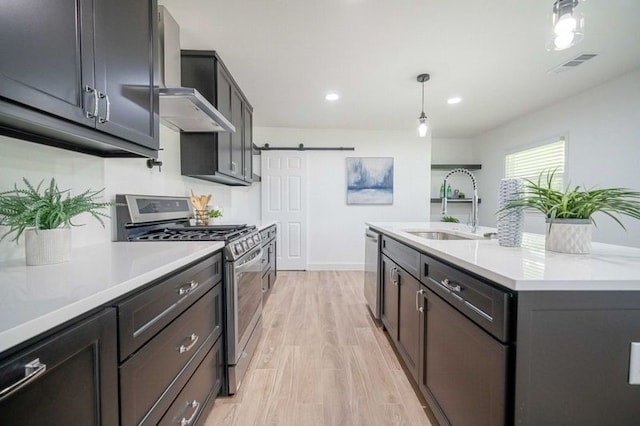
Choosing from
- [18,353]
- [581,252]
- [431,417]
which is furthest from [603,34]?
[18,353]

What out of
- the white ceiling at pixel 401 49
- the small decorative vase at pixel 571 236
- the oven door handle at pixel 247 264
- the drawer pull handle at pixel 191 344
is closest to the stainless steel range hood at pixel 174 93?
the white ceiling at pixel 401 49

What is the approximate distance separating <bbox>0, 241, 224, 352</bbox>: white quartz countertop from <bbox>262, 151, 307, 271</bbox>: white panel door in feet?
11.3

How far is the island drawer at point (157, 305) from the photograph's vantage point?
81 cm

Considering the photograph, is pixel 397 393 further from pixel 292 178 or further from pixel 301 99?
pixel 292 178

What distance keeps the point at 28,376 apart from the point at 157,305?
0.44m

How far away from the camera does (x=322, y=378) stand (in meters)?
1.82

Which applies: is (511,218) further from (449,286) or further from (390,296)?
(390,296)

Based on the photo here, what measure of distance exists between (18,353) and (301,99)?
345 centimetres

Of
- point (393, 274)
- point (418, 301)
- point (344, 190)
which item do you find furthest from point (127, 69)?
point (344, 190)

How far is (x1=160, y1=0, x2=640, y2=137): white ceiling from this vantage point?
186 cm

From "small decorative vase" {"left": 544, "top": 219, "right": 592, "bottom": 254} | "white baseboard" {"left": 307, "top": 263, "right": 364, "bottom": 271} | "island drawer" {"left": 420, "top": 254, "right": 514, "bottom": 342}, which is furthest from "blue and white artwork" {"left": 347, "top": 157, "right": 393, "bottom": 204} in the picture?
"small decorative vase" {"left": 544, "top": 219, "right": 592, "bottom": 254}

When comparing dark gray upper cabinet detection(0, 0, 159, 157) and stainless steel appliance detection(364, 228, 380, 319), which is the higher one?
dark gray upper cabinet detection(0, 0, 159, 157)

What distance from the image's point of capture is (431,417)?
1481mm

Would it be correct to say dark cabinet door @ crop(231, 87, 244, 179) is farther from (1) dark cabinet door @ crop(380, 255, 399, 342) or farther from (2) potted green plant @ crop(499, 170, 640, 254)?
(2) potted green plant @ crop(499, 170, 640, 254)
